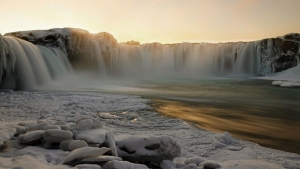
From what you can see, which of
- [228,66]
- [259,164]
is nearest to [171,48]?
[228,66]

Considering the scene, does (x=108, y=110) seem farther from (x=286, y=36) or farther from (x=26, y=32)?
(x=286, y=36)

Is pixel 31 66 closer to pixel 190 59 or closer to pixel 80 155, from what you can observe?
pixel 80 155

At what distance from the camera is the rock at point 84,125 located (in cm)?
310

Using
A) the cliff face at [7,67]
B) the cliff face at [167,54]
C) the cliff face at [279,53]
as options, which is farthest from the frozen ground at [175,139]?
the cliff face at [279,53]

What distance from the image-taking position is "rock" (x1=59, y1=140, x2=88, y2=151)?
2.52 meters

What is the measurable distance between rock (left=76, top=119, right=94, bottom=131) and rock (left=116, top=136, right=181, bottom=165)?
2.19 feet

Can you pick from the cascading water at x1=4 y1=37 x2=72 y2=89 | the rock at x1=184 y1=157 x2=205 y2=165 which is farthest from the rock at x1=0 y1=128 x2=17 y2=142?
the cascading water at x1=4 y1=37 x2=72 y2=89

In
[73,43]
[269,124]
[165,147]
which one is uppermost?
[73,43]

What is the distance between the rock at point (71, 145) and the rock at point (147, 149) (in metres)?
0.40

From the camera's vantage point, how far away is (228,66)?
3319cm

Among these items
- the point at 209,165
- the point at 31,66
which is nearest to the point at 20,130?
the point at 209,165

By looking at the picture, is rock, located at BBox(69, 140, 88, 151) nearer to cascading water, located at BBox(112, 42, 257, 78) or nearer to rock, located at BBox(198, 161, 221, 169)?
rock, located at BBox(198, 161, 221, 169)

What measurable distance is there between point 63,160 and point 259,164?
2.20 m

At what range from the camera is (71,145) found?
2537 mm
